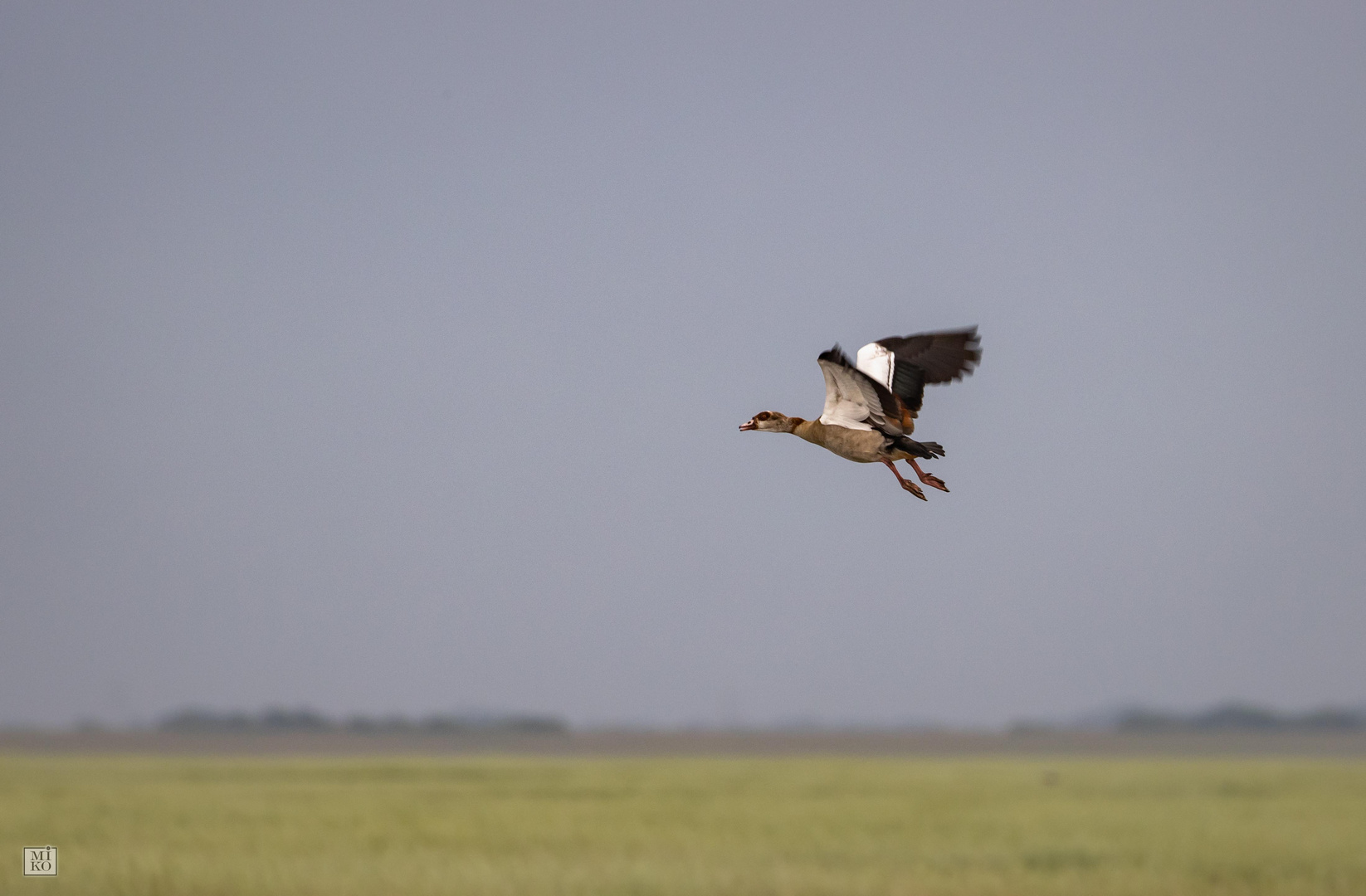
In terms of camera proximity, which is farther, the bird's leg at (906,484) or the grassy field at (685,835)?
the grassy field at (685,835)

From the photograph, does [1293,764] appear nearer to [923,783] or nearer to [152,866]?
[923,783]

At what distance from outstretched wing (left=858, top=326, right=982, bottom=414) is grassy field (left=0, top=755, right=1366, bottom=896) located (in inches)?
1365

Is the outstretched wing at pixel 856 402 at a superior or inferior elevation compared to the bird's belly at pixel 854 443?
superior

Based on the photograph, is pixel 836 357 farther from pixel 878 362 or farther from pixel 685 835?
pixel 685 835

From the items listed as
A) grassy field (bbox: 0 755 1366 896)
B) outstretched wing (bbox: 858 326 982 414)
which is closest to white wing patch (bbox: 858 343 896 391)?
outstretched wing (bbox: 858 326 982 414)

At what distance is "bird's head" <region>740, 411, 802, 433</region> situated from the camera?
16.9 ft

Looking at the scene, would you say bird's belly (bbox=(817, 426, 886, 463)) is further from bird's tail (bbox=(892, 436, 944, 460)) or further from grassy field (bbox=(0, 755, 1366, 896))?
grassy field (bbox=(0, 755, 1366, 896))

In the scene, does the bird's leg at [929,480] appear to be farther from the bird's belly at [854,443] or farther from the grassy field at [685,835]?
the grassy field at [685,835]

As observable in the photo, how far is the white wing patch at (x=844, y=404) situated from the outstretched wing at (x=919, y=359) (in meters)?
0.22

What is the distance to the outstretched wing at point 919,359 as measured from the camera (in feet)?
17.5

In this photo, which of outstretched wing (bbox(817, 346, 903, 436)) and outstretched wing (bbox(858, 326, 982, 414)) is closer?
outstretched wing (bbox(817, 346, 903, 436))

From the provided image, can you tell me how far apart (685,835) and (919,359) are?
49.4m

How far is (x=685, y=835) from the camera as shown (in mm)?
52531

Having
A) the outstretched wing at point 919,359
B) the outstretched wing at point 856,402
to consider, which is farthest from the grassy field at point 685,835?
the outstretched wing at point 856,402
